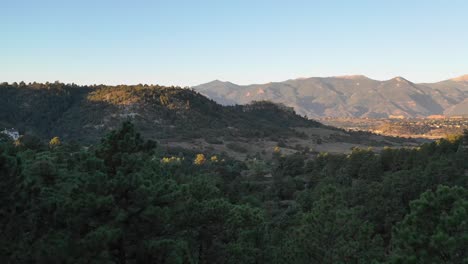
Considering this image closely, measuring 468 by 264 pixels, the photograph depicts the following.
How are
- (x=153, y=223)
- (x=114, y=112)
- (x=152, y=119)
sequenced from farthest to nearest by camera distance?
(x=152, y=119), (x=114, y=112), (x=153, y=223)

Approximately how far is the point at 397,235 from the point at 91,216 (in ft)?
36.5

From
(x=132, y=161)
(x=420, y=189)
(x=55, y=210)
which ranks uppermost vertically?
(x=132, y=161)

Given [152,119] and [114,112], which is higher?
[114,112]

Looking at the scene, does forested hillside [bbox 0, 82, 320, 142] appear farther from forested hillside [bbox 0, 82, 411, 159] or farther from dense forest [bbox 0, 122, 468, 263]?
dense forest [bbox 0, 122, 468, 263]

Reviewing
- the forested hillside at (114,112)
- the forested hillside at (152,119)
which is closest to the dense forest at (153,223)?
the forested hillside at (152,119)

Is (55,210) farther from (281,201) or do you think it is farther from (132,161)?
(281,201)

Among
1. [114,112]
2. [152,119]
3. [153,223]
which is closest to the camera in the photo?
[153,223]

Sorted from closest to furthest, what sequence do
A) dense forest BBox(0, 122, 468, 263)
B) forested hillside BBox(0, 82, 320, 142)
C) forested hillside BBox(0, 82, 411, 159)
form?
1. dense forest BBox(0, 122, 468, 263)
2. forested hillside BBox(0, 82, 411, 159)
3. forested hillside BBox(0, 82, 320, 142)

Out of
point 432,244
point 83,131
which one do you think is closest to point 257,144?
point 83,131

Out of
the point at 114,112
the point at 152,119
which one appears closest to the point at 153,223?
the point at 152,119

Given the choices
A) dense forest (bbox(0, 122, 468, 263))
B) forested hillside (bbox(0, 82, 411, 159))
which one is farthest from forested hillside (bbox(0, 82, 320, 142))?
dense forest (bbox(0, 122, 468, 263))

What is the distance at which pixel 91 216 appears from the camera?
17594mm

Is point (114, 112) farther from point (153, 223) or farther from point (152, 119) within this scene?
point (153, 223)

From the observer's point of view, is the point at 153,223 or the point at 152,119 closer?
the point at 153,223
